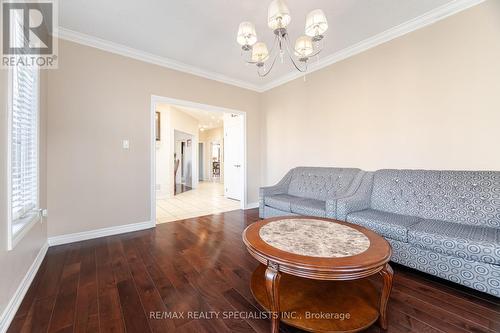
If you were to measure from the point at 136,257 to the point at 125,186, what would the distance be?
3.96ft

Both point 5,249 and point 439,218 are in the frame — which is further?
point 439,218

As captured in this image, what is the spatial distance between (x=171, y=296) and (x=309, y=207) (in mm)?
1866

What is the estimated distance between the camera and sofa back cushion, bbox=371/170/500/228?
1.87 metres

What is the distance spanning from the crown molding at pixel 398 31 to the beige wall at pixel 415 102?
6 cm

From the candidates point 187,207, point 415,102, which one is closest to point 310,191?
point 415,102

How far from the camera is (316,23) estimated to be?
171cm

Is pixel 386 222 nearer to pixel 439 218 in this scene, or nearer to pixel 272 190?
pixel 439 218

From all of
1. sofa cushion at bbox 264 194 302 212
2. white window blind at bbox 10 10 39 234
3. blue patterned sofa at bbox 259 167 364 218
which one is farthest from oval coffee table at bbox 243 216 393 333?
white window blind at bbox 10 10 39 234

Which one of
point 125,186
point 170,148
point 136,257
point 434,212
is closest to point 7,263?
point 136,257

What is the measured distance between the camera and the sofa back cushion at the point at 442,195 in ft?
6.13

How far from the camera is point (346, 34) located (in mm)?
2713

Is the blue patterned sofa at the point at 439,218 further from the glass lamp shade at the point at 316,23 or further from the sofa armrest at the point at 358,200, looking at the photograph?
the glass lamp shade at the point at 316,23

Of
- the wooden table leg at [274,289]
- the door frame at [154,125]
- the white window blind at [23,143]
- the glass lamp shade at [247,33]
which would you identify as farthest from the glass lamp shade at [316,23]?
the door frame at [154,125]

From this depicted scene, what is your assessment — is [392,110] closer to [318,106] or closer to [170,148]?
[318,106]
